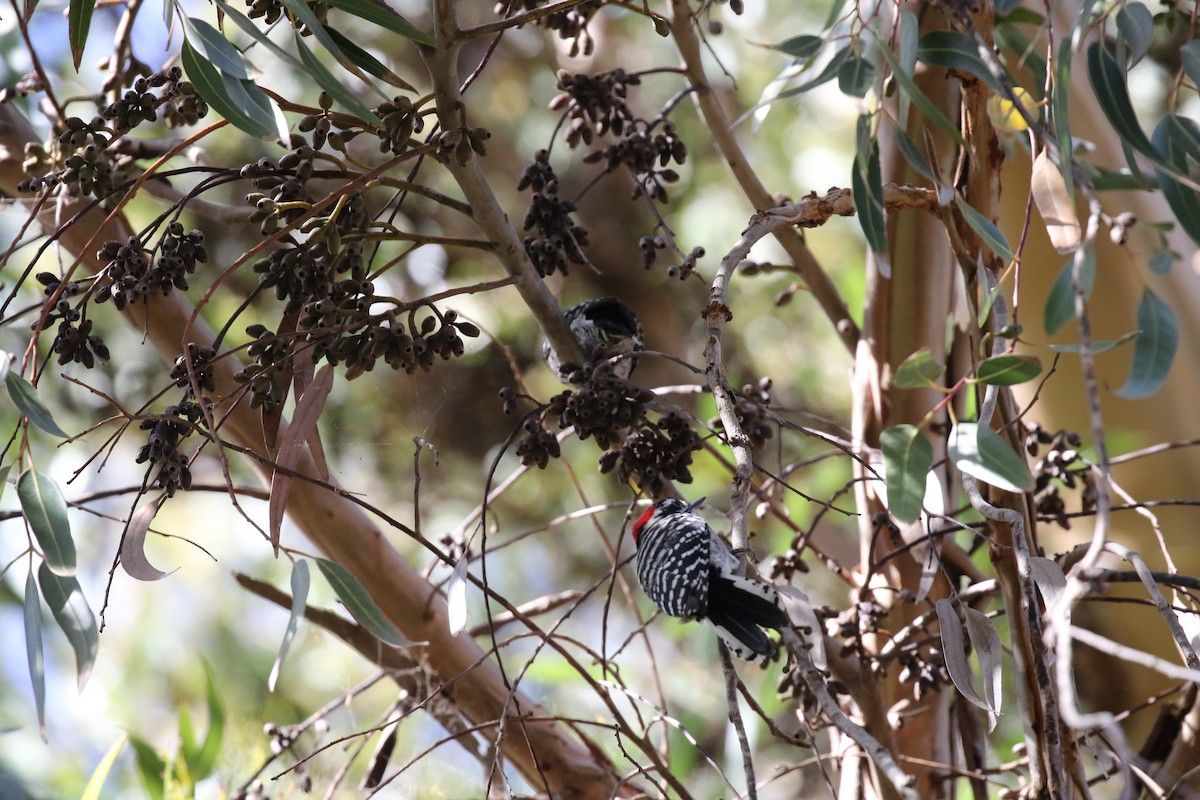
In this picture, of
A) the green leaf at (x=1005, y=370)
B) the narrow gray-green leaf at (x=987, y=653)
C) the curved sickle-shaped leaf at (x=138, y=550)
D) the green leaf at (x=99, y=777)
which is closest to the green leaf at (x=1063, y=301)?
the green leaf at (x=1005, y=370)

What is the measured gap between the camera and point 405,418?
1.15 m

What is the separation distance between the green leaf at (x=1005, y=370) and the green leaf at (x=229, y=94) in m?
0.48

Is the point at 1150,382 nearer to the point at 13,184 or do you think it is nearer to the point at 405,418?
the point at 405,418

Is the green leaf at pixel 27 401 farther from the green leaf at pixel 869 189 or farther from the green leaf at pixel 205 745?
the green leaf at pixel 205 745

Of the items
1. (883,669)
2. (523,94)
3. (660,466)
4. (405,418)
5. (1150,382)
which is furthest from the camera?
(523,94)

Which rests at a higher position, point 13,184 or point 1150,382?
point 13,184

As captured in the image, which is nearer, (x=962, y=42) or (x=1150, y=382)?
(x=1150, y=382)

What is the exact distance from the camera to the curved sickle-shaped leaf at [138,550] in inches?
31.2

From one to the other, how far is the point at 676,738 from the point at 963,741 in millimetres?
613

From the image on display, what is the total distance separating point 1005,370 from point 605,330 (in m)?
0.58

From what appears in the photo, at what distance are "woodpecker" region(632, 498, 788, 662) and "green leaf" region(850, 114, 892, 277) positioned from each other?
11.8 inches

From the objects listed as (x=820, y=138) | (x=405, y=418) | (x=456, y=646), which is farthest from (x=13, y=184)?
(x=820, y=138)

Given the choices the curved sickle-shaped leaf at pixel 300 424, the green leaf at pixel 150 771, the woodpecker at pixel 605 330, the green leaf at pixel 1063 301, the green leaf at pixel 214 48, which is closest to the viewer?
the green leaf at pixel 1063 301

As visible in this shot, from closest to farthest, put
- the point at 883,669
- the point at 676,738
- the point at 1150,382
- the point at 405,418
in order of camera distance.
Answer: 1. the point at 1150,382
2. the point at 883,669
3. the point at 405,418
4. the point at 676,738
